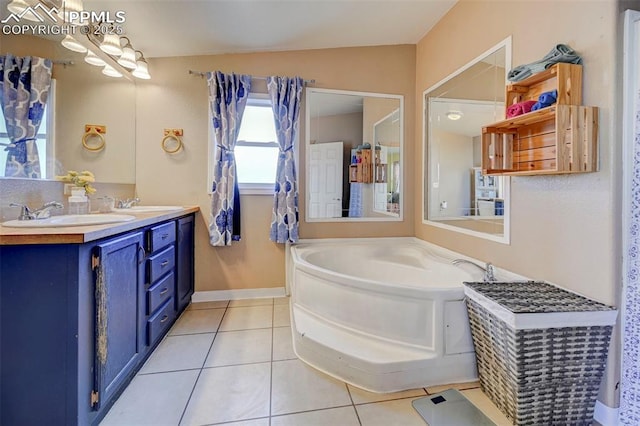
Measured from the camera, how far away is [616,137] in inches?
52.5

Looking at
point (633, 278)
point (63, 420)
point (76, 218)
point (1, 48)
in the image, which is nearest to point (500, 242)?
point (633, 278)

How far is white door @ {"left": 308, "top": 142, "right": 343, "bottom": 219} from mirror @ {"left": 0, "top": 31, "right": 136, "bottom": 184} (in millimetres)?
1752

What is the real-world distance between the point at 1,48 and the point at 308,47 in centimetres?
227

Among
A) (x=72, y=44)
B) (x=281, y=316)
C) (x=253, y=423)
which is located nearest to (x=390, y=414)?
(x=253, y=423)

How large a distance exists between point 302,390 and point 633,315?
1612mm

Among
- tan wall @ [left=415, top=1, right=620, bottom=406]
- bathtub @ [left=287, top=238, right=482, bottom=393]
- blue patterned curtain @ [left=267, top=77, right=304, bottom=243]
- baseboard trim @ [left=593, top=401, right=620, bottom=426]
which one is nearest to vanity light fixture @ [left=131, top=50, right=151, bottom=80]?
blue patterned curtain @ [left=267, top=77, right=304, bottom=243]

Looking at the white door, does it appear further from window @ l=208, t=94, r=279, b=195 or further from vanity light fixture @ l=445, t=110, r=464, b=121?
vanity light fixture @ l=445, t=110, r=464, b=121

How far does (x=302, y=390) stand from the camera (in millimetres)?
1630

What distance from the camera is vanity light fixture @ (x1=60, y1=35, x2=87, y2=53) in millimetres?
1935

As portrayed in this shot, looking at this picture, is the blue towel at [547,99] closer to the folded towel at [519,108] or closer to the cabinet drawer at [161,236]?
the folded towel at [519,108]

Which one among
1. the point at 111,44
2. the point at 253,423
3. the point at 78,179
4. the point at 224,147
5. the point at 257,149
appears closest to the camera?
the point at 253,423

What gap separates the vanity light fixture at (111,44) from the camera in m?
2.17

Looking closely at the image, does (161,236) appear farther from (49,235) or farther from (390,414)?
(390,414)

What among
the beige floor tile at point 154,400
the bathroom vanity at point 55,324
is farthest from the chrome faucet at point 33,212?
the beige floor tile at point 154,400
